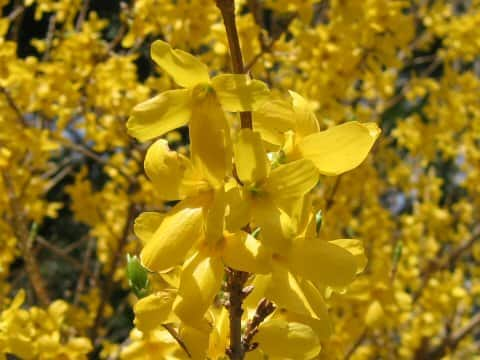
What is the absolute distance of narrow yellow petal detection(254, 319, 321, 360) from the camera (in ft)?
3.02

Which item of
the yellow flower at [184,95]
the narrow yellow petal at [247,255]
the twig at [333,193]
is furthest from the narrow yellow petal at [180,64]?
the twig at [333,193]

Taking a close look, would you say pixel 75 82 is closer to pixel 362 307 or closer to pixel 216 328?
pixel 362 307

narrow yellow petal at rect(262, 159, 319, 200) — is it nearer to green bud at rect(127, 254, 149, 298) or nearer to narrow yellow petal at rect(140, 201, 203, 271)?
narrow yellow petal at rect(140, 201, 203, 271)

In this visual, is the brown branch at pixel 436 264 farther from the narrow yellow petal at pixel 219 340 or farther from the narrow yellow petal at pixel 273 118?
the narrow yellow petal at pixel 273 118

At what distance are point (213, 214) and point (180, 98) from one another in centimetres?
18

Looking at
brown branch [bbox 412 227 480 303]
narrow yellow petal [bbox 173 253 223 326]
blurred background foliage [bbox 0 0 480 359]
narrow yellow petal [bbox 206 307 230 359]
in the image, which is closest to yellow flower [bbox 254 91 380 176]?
narrow yellow petal [bbox 173 253 223 326]

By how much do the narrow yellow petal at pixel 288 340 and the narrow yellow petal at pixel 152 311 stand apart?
0.48 ft

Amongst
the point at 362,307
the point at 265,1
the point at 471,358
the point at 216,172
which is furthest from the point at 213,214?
the point at 471,358

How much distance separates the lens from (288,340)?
0.92m

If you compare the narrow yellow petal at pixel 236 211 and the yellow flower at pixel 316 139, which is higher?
the yellow flower at pixel 316 139

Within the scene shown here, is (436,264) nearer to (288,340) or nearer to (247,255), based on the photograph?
(288,340)

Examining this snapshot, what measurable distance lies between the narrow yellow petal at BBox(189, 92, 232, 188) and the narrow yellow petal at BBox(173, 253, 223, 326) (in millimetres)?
117

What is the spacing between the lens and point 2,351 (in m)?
1.17

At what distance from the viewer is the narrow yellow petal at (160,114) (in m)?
0.86
